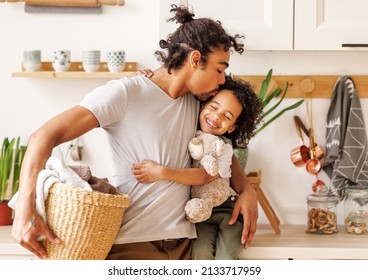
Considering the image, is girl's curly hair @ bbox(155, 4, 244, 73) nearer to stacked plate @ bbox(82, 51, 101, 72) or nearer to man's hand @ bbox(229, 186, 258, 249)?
man's hand @ bbox(229, 186, 258, 249)

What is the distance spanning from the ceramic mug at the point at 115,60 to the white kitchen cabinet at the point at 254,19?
23 cm

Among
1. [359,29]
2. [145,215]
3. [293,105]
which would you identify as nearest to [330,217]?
[293,105]

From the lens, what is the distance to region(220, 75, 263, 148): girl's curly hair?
2.47 metres

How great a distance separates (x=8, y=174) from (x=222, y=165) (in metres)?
1.01

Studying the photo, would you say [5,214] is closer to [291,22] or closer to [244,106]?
[244,106]

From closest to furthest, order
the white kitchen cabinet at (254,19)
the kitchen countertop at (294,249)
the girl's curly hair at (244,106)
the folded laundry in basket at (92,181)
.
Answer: the folded laundry in basket at (92,181) → the girl's curly hair at (244,106) → the kitchen countertop at (294,249) → the white kitchen cabinet at (254,19)

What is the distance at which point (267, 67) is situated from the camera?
324cm

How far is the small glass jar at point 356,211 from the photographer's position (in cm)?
305

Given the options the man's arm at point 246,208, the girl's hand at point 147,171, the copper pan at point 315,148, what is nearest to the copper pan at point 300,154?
the copper pan at point 315,148

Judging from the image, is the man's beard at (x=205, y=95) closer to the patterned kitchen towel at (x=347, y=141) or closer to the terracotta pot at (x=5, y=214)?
the patterned kitchen towel at (x=347, y=141)

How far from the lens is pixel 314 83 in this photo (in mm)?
3223

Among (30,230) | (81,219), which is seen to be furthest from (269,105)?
(30,230)
